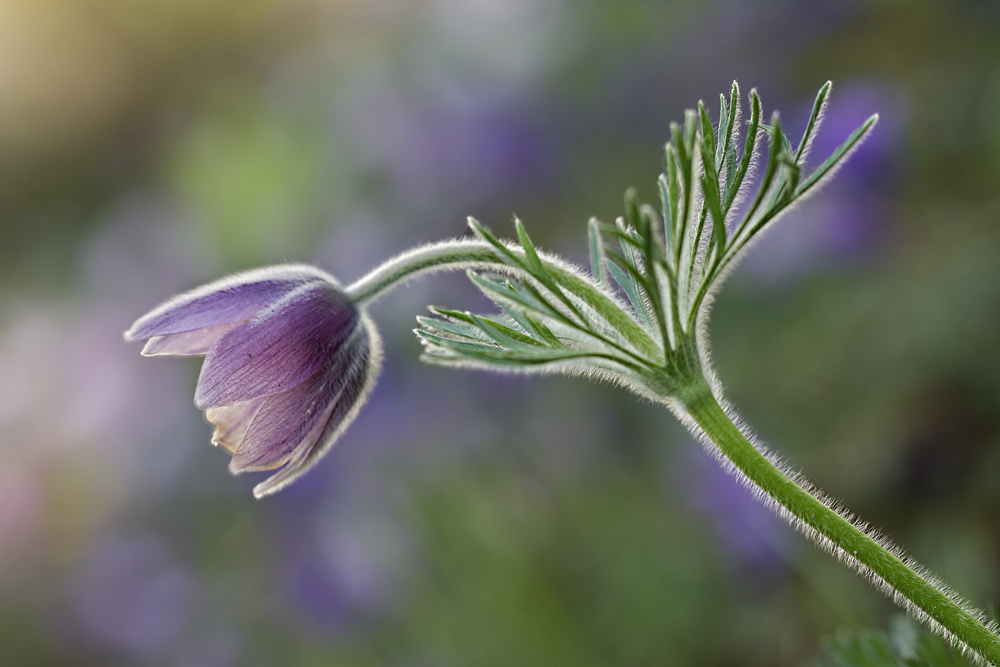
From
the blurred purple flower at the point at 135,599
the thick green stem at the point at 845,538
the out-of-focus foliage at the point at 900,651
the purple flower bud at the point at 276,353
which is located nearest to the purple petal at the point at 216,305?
the purple flower bud at the point at 276,353

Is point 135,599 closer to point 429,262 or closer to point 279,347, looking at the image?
point 279,347

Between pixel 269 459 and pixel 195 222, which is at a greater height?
pixel 195 222

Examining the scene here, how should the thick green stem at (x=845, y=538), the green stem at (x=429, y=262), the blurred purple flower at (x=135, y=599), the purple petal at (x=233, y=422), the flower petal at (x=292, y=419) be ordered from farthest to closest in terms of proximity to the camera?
the blurred purple flower at (x=135, y=599) → the purple petal at (x=233, y=422) → the flower petal at (x=292, y=419) → the green stem at (x=429, y=262) → the thick green stem at (x=845, y=538)

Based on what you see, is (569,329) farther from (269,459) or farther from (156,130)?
(156,130)

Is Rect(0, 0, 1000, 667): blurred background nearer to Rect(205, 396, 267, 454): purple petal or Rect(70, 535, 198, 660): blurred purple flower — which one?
Rect(70, 535, 198, 660): blurred purple flower

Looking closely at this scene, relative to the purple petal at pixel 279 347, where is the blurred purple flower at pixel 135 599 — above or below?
below

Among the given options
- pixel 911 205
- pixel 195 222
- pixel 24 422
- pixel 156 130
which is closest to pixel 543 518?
pixel 911 205

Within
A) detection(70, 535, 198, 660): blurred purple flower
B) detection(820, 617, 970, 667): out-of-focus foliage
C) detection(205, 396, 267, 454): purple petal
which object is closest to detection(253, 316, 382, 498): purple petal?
detection(205, 396, 267, 454): purple petal

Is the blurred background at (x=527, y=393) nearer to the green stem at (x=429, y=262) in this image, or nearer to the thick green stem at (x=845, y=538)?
the thick green stem at (x=845, y=538)
